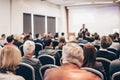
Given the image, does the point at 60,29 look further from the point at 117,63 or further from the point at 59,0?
the point at 117,63

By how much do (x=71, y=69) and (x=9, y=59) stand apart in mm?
764

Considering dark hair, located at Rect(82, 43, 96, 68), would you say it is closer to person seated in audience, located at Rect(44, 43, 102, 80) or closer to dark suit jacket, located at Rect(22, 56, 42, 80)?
dark suit jacket, located at Rect(22, 56, 42, 80)

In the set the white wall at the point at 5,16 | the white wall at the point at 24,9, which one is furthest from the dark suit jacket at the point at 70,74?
the white wall at the point at 24,9

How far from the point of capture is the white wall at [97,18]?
55.5 feet

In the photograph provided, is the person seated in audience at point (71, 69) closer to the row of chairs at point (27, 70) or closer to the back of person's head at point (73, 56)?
the back of person's head at point (73, 56)

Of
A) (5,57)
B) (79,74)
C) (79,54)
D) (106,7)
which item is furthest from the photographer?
(106,7)

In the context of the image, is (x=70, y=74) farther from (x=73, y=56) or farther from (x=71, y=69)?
(x=73, y=56)

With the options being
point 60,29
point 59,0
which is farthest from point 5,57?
point 60,29

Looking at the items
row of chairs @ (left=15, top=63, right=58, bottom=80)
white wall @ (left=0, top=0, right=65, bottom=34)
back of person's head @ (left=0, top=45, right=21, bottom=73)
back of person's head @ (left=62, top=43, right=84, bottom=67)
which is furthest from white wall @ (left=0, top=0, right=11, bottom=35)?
back of person's head @ (left=62, top=43, right=84, bottom=67)

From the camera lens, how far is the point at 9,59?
2.46 meters

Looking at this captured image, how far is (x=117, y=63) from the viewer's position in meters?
3.41

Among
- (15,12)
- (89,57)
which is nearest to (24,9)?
(15,12)

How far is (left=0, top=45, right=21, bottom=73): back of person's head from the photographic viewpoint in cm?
241

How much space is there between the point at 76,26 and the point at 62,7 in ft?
6.06
